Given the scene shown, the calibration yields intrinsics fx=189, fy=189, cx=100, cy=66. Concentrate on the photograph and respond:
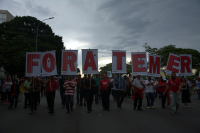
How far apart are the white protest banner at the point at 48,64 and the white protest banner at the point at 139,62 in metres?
4.33

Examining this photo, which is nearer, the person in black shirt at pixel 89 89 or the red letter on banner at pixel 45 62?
the person in black shirt at pixel 89 89

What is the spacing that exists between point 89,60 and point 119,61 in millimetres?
1689

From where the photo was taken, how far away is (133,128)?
5.99 metres

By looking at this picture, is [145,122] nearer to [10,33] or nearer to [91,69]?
[91,69]

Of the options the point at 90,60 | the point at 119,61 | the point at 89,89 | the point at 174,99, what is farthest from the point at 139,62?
the point at 89,89

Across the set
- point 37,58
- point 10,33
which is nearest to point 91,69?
point 37,58

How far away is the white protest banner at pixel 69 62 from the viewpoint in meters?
9.91

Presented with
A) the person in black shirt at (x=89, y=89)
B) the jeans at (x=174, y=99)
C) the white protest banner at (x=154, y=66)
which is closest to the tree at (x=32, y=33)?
the person in black shirt at (x=89, y=89)

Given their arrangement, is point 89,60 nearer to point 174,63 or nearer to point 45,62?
point 45,62

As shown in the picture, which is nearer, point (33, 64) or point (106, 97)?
point (106, 97)

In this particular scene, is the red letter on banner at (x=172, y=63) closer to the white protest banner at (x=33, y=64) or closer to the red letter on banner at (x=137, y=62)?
the red letter on banner at (x=137, y=62)

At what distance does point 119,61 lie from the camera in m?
10.6

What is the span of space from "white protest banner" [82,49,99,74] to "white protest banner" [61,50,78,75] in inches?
20.5

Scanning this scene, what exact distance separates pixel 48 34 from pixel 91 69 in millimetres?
42561
